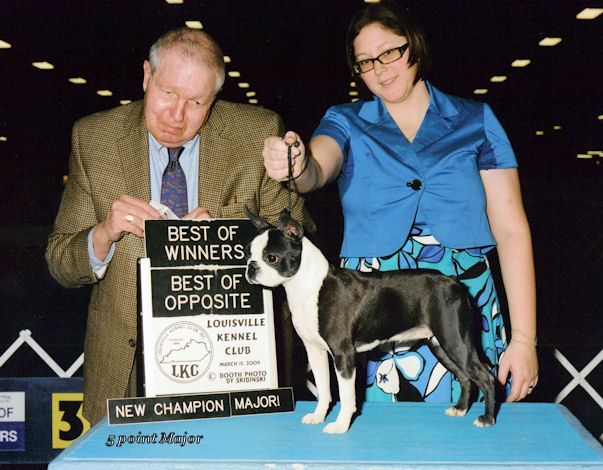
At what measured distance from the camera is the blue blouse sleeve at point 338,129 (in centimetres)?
159

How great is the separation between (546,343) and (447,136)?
4678mm

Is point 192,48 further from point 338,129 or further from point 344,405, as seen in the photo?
point 344,405

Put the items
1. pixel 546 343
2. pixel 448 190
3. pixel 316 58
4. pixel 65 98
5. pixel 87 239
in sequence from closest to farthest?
1. pixel 448 190
2. pixel 87 239
3. pixel 546 343
4. pixel 316 58
5. pixel 65 98

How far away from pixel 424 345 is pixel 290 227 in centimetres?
58

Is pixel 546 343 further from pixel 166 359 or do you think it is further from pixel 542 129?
pixel 542 129

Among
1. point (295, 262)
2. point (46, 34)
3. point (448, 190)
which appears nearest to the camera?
point (295, 262)

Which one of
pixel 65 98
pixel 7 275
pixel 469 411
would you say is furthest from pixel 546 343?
pixel 65 98

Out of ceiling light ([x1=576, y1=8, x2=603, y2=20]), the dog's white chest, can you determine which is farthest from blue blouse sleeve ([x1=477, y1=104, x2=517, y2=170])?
ceiling light ([x1=576, y1=8, x2=603, y2=20])

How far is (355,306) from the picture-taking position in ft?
4.11

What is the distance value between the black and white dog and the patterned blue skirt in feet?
0.82

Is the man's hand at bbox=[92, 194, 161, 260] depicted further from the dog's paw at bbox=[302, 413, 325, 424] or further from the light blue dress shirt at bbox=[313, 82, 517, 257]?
the dog's paw at bbox=[302, 413, 325, 424]

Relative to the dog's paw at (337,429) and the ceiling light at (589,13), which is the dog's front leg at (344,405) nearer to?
the dog's paw at (337,429)

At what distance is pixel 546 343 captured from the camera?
5625 mm

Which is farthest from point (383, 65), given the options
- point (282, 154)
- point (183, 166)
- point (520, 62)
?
point (520, 62)
